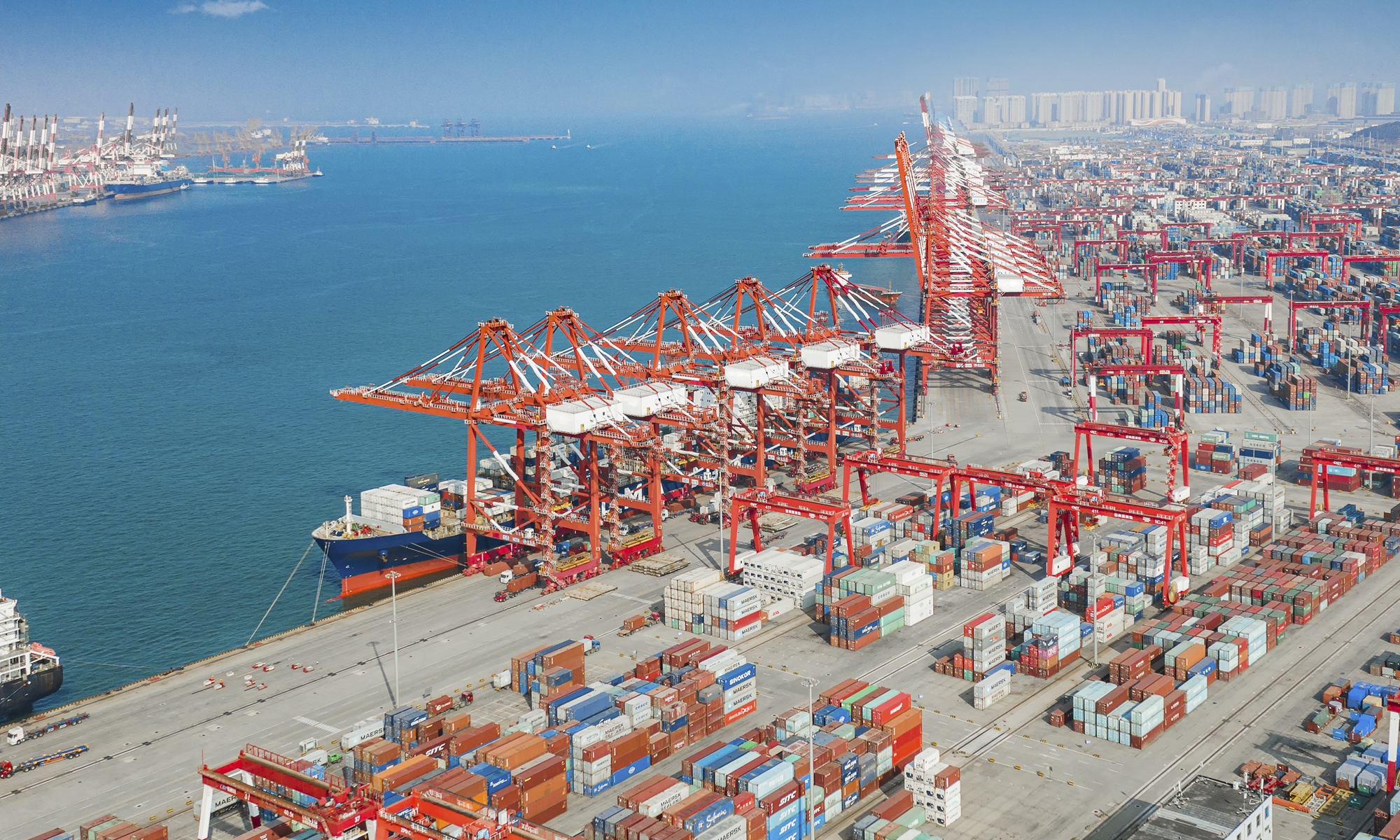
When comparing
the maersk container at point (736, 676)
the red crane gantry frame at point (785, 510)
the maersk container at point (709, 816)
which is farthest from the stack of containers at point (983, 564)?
the maersk container at point (709, 816)

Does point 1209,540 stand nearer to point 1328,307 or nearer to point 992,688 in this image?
point 992,688

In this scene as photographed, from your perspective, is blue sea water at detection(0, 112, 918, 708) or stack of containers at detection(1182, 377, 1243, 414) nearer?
blue sea water at detection(0, 112, 918, 708)

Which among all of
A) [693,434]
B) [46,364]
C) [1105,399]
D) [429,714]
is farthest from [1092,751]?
[46,364]

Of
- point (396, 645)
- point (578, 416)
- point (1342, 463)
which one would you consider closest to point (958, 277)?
point (1342, 463)

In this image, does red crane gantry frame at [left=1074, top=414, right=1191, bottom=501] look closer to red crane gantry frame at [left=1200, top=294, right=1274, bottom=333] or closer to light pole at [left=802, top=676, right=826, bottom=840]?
light pole at [left=802, top=676, right=826, bottom=840]

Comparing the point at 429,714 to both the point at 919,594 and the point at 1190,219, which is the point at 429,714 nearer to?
the point at 919,594

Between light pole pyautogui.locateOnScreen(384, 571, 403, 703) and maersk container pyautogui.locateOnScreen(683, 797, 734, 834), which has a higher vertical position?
maersk container pyautogui.locateOnScreen(683, 797, 734, 834)

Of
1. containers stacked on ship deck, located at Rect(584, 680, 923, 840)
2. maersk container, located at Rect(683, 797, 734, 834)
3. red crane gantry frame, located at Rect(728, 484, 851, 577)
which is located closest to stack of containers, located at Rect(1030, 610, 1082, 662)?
containers stacked on ship deck, located at Rect(584, 680, 923, 840)
